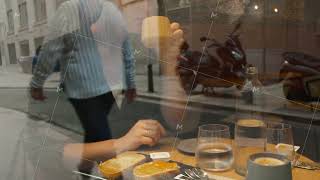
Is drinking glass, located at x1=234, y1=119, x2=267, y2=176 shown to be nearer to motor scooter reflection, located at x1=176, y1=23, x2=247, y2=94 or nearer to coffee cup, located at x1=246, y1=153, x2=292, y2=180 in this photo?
coffee cup, located at x1=246, y1=153, x2=292, y2=180

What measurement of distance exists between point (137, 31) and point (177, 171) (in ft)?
1.34

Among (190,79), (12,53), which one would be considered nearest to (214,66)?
(190,79)

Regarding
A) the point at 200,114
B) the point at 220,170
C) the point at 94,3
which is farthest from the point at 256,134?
the point at 94,3

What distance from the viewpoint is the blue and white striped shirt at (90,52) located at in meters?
0.89

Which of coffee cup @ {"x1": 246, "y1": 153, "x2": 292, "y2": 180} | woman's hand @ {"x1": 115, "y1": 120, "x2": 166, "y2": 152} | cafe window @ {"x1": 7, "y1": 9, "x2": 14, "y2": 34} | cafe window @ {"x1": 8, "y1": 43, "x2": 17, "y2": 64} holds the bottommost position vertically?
woman's hand @ {"x1": 115, "y1": 120, "x2": 166, "y2": 152}

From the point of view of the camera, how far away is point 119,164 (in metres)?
0.76

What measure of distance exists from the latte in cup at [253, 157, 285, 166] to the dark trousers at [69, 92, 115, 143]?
491 millimetres

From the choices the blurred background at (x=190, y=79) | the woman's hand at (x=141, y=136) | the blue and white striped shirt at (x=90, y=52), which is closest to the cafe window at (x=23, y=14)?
the blurred background at (x=190, y=79)

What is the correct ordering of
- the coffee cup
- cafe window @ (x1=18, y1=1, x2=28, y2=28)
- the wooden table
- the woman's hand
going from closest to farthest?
the coffee cup, the wooden table, the woman's hand, cafe window @ (x1=18, y1=1, x2=28, y2=28)

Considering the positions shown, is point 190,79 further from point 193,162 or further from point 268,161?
point 268,161

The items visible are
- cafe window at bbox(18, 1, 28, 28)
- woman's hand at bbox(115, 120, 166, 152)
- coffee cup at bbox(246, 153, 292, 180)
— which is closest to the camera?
coffee cup at bbox(246, 153, 292, 180)

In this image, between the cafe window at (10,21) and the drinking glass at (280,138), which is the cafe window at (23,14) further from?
the drinking glass at (280,138)

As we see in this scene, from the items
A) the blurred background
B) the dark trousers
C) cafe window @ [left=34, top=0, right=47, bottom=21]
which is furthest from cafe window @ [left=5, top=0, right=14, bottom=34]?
the dark trousers

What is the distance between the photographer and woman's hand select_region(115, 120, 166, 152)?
0.86 metres
